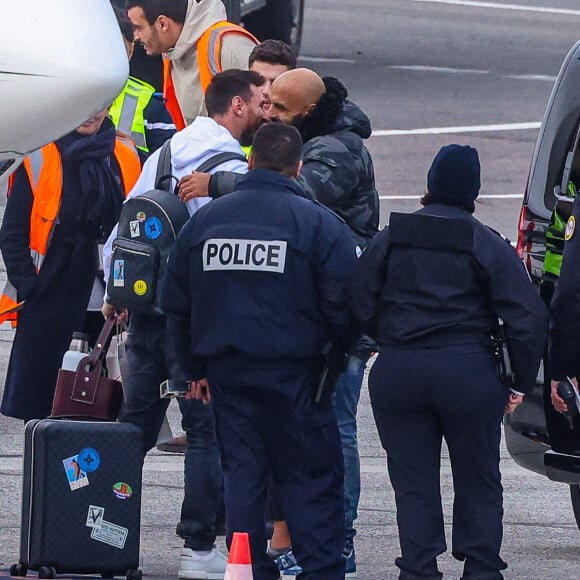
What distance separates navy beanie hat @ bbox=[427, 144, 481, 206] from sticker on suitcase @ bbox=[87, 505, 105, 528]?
5.25 feet

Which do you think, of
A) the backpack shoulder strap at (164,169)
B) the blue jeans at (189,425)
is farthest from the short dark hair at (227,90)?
the blue jeans at (189,425)

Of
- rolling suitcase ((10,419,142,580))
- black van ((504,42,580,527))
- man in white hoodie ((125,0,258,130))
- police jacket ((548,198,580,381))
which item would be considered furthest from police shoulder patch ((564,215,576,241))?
man in white hoodie ((125,0,258,130))

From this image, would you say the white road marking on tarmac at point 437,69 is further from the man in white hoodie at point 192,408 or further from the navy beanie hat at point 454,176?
the navy beanie hat at point 454,176

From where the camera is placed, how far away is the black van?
6328mm

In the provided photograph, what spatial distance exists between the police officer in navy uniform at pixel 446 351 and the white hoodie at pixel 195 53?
8.92 ft

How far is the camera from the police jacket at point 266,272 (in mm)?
5676

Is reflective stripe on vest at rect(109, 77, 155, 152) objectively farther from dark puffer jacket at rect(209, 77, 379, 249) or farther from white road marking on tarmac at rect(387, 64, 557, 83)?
white road marking on tarmac at rect(387, 64, 557, 83)

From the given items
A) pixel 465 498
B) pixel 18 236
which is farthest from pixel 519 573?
pixel 18 236

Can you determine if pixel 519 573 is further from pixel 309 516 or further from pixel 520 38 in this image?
pixel 520 38

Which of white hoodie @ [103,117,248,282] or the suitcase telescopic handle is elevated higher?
white hoodie @ [103,117,248,282]

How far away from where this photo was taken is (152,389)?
6.38 metres

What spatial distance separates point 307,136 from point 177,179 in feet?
1.65

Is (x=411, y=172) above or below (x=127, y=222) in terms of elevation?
above

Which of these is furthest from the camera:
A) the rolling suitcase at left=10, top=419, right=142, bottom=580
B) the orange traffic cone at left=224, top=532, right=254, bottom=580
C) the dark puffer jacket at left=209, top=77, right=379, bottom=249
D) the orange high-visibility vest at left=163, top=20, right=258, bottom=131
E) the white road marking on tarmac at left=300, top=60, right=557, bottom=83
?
the white road marking on tarmac at left=300, top=60, right=557, bottom=83
